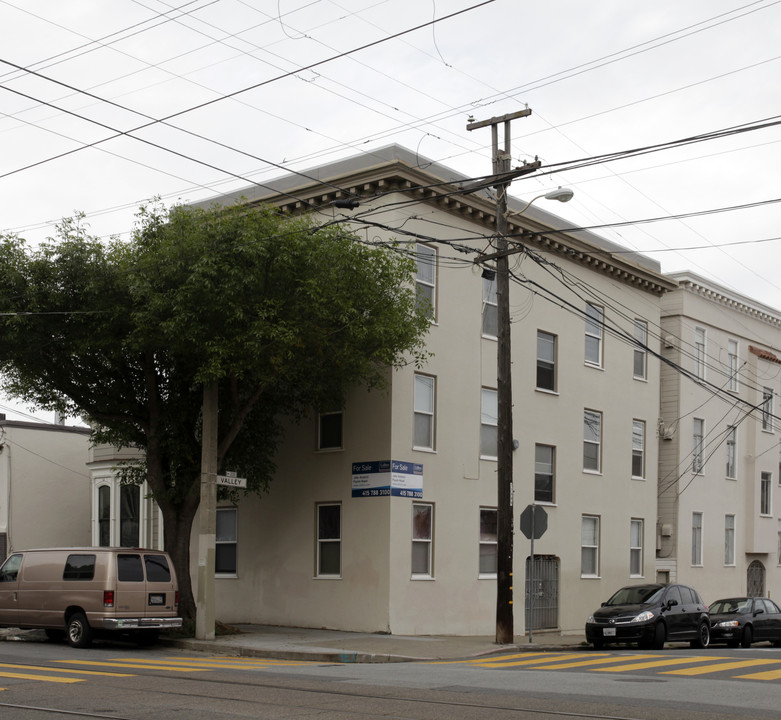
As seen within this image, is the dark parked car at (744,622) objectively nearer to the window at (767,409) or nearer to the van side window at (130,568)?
the window at (767,409)

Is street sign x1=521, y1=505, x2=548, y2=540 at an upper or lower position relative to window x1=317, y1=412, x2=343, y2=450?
lower

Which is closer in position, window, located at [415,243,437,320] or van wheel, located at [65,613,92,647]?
van wheel, located at [65,613,92,647]

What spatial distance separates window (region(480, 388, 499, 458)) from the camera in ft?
85.9

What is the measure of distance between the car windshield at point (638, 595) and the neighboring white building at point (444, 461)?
10.7 feet

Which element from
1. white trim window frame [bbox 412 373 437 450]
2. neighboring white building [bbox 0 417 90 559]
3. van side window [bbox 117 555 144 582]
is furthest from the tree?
neighboring white building [bbox 0 417 90 559]

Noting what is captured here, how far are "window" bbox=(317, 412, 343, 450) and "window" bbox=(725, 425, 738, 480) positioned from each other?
60.3 ft

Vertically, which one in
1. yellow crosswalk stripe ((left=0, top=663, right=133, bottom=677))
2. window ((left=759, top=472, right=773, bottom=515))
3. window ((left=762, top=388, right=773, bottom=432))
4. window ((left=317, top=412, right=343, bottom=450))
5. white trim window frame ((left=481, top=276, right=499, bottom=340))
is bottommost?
yellow crosswalk stripe ((left=0, top=663, right=133, bottom=677))

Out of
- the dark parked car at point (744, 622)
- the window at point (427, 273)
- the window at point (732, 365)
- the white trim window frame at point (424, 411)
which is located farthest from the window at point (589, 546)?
the window at point (732, 365)

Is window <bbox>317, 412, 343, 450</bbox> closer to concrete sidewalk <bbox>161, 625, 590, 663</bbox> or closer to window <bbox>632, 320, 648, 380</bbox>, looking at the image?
concrete sidewalk <bbox>161, 625, 590, 663</bbox>

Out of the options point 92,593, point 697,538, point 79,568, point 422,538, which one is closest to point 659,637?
point 422,538

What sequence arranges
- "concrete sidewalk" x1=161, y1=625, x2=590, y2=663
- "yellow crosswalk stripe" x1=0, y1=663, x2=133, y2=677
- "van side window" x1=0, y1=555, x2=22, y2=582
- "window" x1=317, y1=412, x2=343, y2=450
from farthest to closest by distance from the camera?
"window" x1=317, y1=412, x2=343, y2=450, "van side window" x1=0, y1=555, x2=22, y2=582, "concrete sidewalk" x1=161, y1=625, x2=590, y2=663, "yellow crosswalk stripe" x1=0, y1=663, x2=133, y2=677

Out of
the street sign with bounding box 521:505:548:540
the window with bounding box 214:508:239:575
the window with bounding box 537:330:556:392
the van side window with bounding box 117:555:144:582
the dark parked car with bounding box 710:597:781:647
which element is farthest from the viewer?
the window with bounding box 537:330:556:392

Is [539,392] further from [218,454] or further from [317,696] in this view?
[317,696]

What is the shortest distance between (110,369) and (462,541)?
9223 millimetres
